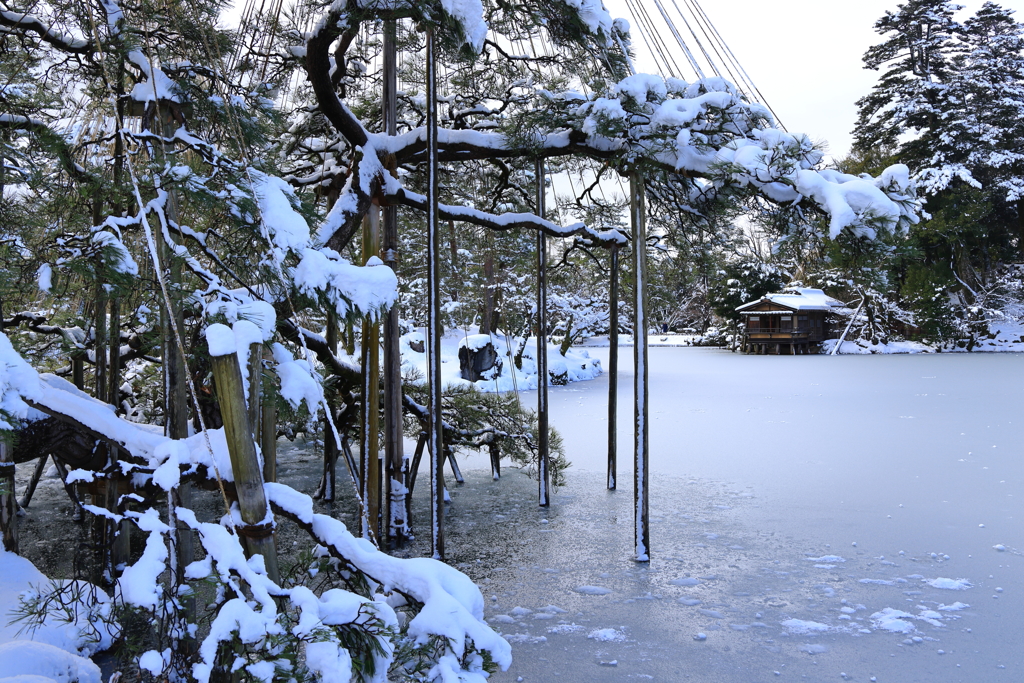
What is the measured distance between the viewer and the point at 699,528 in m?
4.42

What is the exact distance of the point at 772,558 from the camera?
3799 millimetres

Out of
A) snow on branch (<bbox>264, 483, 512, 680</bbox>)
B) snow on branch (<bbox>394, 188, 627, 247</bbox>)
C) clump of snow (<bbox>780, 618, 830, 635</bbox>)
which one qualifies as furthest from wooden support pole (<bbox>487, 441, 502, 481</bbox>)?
snow on branch (<bbox>264, 483, 512, 680</bbox>)

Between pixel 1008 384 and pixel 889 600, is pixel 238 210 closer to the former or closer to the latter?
pixel 889 600

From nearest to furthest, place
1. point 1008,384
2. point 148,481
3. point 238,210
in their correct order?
point 238,210 → point 148,481 → point 1008,384

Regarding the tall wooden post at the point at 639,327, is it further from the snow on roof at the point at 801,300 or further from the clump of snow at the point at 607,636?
the snow on roof at the point at 801,300

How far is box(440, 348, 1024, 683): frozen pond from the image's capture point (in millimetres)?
2619

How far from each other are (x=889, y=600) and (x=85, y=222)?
135 inches

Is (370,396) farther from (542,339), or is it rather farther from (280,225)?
(280,225)

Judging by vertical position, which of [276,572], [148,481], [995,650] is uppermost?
[148,481]

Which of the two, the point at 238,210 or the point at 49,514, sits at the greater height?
the point at 238,210

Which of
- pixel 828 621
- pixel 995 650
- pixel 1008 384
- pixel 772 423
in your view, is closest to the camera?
pixel 995 650

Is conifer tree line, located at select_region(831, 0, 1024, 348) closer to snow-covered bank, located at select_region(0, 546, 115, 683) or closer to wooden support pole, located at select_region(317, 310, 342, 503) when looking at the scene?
wooden support pole, located at select_region(317, 310, 342, 503)

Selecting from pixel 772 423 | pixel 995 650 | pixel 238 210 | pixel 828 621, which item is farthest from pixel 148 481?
pixel 772 423

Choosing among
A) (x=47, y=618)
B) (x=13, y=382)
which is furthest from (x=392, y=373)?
(x=13, y=382)
